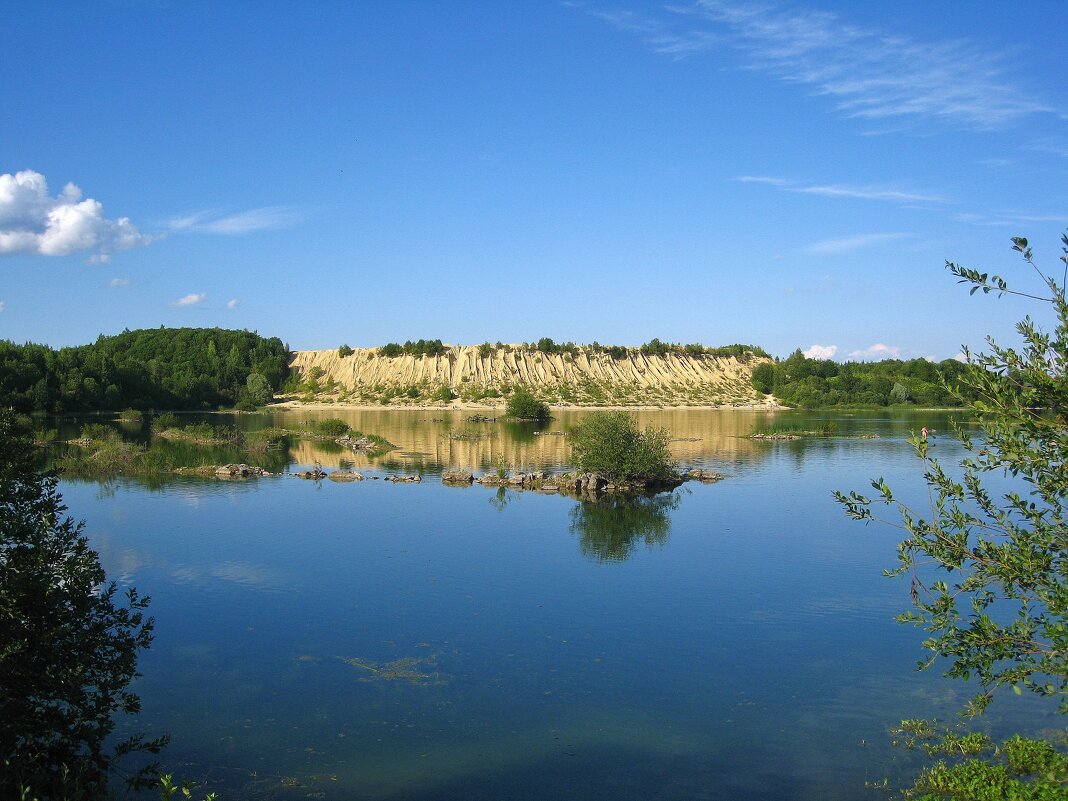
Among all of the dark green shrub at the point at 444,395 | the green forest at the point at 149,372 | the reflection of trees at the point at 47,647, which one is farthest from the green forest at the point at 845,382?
the reflection of trees at the point at 47,647

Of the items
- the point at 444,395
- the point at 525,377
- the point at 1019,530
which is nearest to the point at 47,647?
the point at 1019,530

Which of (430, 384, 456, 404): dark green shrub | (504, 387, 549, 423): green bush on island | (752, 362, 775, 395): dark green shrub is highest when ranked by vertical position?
(752, 362, 775, 395): dark green shrub

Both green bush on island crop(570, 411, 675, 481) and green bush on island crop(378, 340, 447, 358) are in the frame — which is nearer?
green bush on island crop(570, 411, 675, 481)

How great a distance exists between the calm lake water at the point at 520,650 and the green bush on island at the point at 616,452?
4449mm

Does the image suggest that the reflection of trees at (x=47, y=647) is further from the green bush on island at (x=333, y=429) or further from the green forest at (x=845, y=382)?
the green forest at (x=845, y=382)

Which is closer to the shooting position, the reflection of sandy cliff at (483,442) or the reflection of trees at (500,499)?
the reflection of trees at (500,499)

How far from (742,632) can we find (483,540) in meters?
10.6

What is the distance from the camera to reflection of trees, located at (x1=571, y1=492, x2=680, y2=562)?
25.0m

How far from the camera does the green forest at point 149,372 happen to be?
258ft

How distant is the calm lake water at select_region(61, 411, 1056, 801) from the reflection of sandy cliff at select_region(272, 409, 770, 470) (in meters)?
15.4

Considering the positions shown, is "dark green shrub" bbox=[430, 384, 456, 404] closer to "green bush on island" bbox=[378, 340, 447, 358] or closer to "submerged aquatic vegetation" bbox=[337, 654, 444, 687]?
"green bush on island" bbox=[378, 340, 447, 358]

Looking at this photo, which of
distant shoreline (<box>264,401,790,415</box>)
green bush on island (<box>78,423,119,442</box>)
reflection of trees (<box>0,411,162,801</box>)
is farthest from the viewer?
distant shoreline (<box>264,401,790,415</box>)

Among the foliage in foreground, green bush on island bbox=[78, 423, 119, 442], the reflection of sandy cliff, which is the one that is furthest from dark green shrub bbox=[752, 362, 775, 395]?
the foliage in foreground

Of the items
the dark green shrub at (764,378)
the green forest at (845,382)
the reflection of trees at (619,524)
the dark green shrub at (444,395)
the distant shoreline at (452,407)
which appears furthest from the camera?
the dark green shrub at (764,378)
